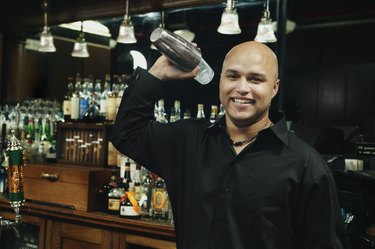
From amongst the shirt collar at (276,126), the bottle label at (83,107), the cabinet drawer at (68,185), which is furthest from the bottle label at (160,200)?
the shirt collar at (276,126)

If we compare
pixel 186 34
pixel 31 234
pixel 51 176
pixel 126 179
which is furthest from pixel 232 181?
pixel 186 34

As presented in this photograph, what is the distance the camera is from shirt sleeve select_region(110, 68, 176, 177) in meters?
1.84

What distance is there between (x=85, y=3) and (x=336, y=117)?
3582 mm

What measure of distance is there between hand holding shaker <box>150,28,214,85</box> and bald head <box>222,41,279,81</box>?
122mm

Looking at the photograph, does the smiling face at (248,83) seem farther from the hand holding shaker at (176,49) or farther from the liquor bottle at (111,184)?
the liquor bottle at (111,184)

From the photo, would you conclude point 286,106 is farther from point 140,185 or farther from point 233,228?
point 233,228

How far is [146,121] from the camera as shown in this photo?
1881mm

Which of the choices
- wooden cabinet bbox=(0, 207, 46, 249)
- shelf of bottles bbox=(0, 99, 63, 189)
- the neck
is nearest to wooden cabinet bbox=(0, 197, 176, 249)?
wooden cabinet bbox=(0, 207, 46, 249)

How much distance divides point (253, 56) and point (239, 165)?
1.21 ft

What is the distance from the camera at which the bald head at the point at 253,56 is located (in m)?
1.73

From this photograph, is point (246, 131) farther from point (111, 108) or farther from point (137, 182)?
point (111, 108)

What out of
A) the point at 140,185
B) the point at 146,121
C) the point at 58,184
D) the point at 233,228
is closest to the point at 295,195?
the point at 233,228

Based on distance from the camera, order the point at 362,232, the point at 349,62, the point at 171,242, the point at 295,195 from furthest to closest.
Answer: the point at 349,62, the point at 171,242, the point at 362,232, the point at 295,195

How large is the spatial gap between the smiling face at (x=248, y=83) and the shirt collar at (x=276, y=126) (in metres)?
0.07
